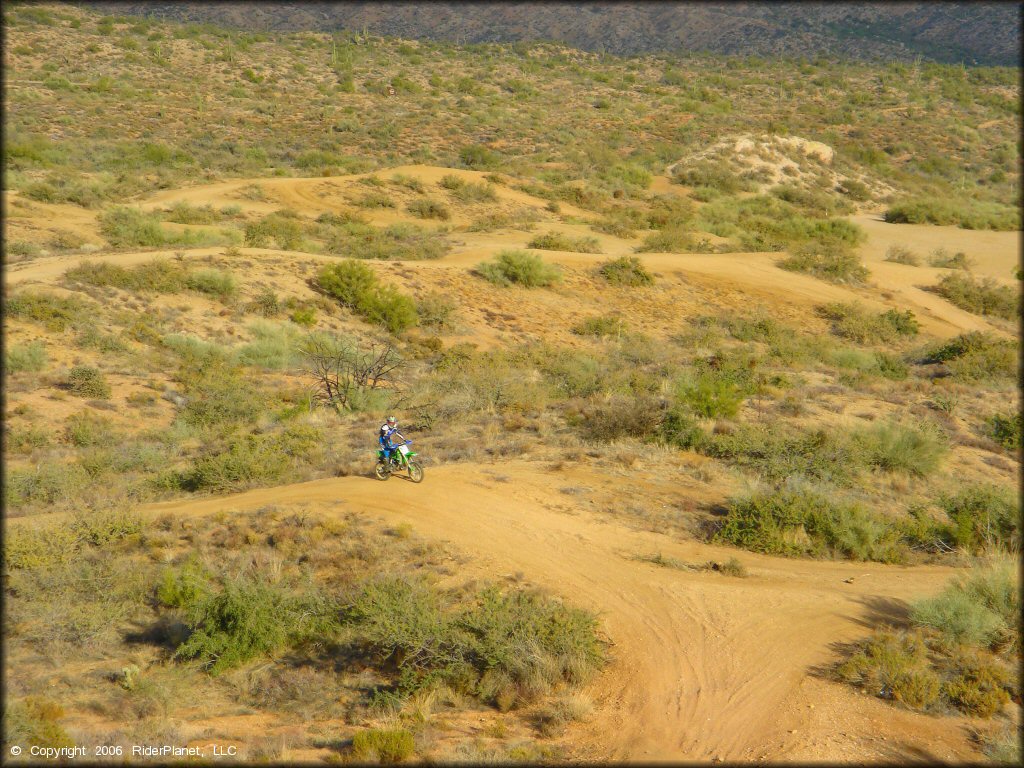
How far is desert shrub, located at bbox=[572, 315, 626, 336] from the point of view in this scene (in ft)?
75.4

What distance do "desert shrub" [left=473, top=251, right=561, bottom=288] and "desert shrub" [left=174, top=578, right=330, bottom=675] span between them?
1840 cm

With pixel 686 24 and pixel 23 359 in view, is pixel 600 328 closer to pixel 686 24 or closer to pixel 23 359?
pixel 23 359

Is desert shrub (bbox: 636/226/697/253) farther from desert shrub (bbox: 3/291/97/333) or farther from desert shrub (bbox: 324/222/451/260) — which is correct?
desert shrub (bbox: 3/291/97/333)

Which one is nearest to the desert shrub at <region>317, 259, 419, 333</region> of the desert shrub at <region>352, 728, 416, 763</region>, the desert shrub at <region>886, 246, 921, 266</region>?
the desert shrub at <region>352, 728, 416, 763</region>

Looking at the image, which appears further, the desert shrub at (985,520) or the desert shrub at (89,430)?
the desert shrub at (89,430)

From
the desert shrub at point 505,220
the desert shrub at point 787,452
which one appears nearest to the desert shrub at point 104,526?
the desert shrub at point 787,452

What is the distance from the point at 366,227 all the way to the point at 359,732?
27589 mm

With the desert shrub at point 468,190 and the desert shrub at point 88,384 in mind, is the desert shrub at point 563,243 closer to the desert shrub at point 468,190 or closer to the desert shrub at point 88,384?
the desert shrub at point 468,190

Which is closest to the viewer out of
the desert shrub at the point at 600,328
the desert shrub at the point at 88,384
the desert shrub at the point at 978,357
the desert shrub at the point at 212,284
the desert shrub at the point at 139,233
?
the desert shrub at the point at 88,384

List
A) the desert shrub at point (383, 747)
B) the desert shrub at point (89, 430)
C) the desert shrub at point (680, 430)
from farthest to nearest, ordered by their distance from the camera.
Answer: the desert shrub at point (89, 430)
the desert shrub at point (680, 430)
the desert shrub at point (383, 747)

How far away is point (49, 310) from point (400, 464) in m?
12.5

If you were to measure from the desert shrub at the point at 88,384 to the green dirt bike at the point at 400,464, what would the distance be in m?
8.12

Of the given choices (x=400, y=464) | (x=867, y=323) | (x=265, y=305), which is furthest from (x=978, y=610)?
(x=265, y=305)

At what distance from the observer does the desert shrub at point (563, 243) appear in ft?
98.0
